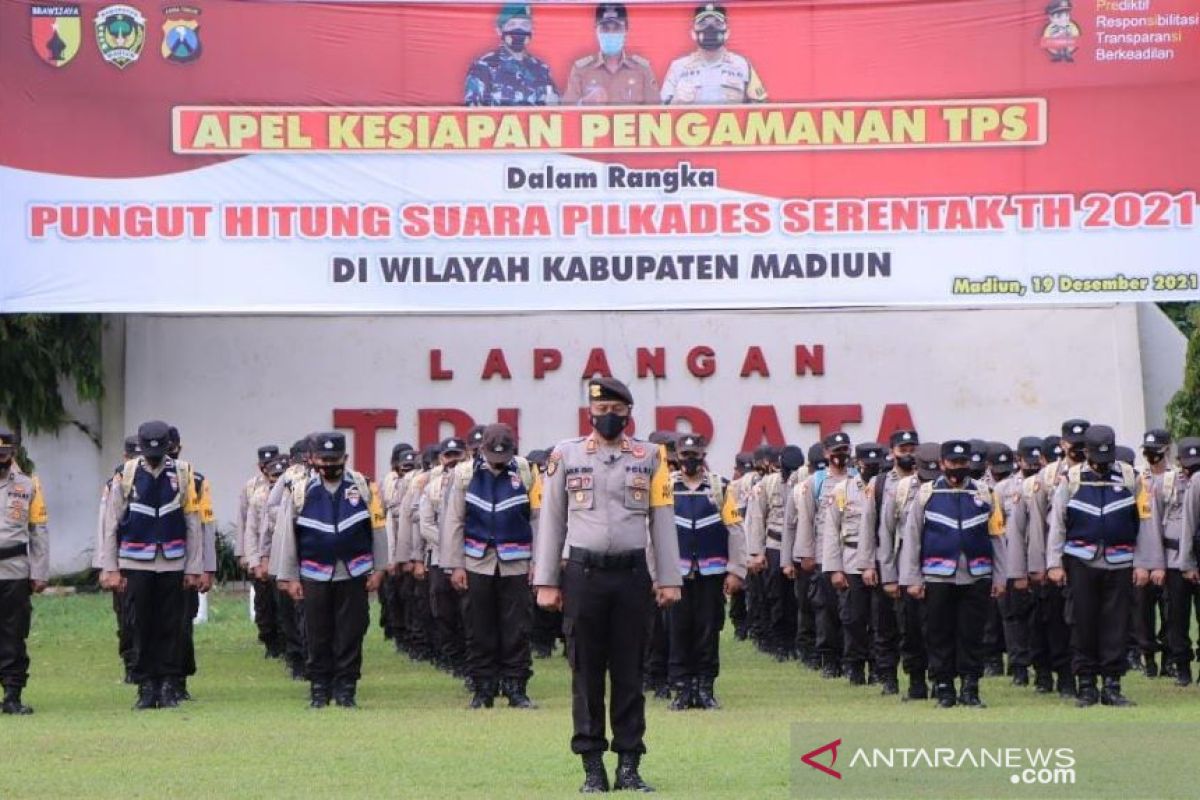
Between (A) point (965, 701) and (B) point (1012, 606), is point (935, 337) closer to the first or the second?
(B) point (1012, 606)

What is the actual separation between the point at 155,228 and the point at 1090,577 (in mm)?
14530

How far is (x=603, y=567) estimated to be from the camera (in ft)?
42.3

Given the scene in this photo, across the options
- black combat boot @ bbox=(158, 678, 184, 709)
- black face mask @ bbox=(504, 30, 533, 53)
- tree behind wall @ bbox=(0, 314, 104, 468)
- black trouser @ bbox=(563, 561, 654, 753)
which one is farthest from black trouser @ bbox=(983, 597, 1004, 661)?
tree behind wall @ bbox=(0, 314, 104, 468)

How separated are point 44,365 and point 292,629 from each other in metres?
13.2

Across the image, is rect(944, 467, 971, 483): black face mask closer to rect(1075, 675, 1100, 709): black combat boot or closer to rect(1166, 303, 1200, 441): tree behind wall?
rect(1075, 675, 1100, 709): black combat boot

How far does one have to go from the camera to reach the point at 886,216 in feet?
95.8

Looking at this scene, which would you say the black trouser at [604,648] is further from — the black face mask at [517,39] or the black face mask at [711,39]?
the black face mask at [517,39]

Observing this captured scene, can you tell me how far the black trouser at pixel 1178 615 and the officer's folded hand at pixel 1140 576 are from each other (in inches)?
87.5

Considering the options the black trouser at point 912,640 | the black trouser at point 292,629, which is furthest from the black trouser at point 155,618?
the black trouser at point 912,640

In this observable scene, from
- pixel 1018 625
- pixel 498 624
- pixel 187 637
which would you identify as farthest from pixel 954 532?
pixel 187 637

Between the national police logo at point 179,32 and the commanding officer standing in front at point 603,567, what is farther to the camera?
the national police logo at point 179,32

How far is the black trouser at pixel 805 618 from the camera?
22.9 metres

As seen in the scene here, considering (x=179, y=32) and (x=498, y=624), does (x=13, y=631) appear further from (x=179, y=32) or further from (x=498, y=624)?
(x=179, y=32)

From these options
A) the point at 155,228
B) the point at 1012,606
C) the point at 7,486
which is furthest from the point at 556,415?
the point at 7,486
